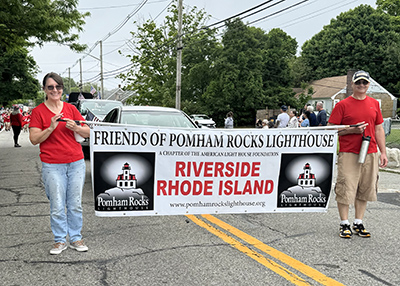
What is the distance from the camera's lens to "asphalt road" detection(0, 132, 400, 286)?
3.58m

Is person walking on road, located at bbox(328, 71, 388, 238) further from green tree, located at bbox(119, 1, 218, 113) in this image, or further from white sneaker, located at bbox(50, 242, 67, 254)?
green tree, located at bbox(119, 1, 218, 113)

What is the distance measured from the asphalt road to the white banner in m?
0.38

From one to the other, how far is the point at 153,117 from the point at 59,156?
3.88 meters

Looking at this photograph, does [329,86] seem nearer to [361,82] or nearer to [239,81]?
[239,81]

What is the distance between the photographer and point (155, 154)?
14.7 feet

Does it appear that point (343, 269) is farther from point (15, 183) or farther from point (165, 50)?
point (165, 50)

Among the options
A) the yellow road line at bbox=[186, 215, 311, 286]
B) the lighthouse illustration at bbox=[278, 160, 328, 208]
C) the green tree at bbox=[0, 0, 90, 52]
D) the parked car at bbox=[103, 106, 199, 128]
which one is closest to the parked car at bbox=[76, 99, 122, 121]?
the green tree at bbox=[0, 0, 90, 52]

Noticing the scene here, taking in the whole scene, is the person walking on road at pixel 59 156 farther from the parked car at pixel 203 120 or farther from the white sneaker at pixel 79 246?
the parked car at pixel 203 120

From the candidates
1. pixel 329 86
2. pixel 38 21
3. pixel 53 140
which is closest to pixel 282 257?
pixel 53 140

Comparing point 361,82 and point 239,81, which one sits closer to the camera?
point 361,82

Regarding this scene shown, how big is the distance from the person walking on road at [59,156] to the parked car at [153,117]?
3466mm

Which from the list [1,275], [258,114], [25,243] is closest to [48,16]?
[25,243]

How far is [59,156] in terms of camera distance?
409cm

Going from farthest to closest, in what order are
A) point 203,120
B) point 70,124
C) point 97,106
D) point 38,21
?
point 203,120
point 97,106
point 38,21
point 70,124
